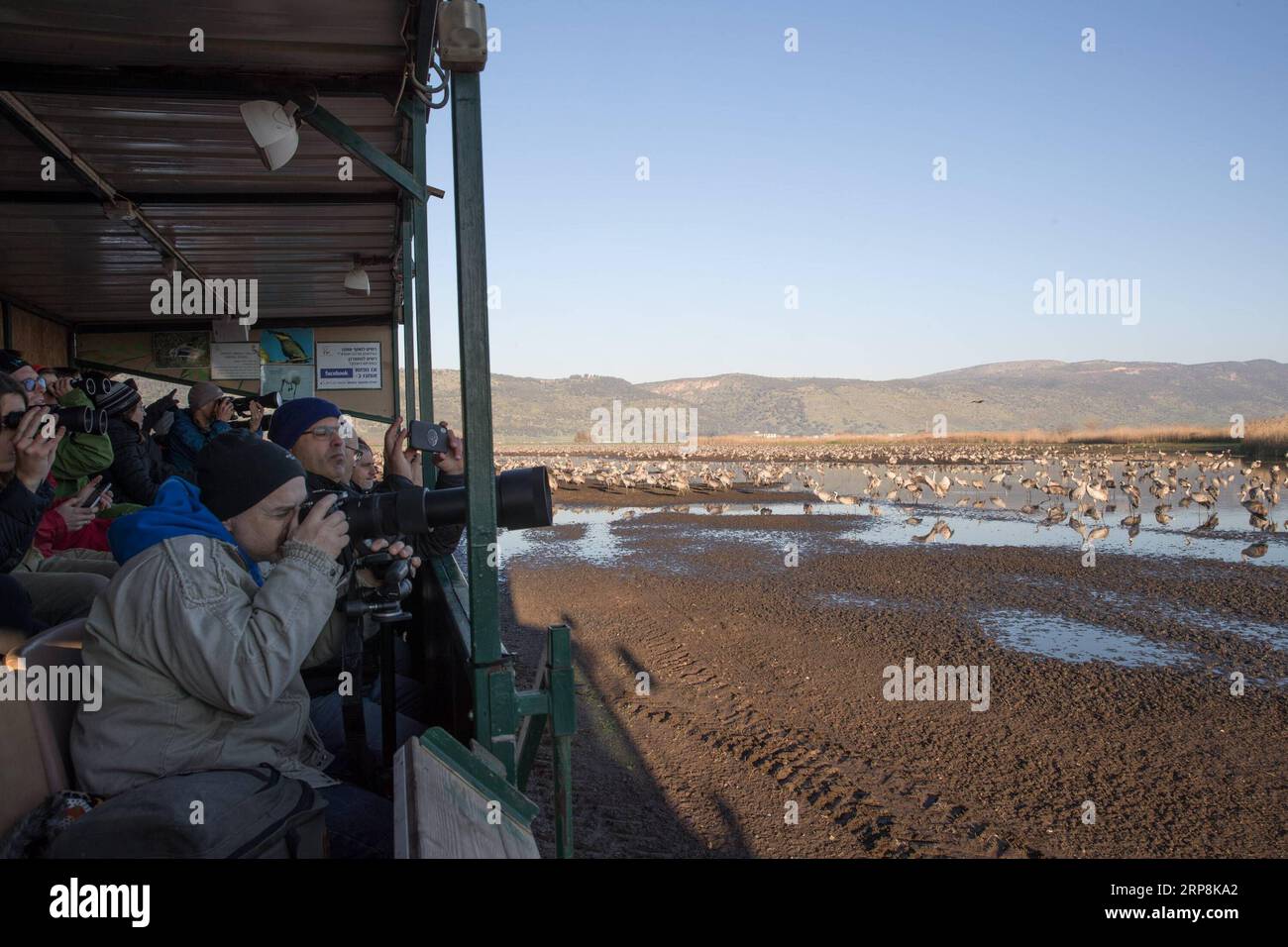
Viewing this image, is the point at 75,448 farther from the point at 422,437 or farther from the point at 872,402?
the point at 872,402

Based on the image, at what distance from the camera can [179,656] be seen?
6.04 feet

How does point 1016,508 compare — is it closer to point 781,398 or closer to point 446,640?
point 446,640

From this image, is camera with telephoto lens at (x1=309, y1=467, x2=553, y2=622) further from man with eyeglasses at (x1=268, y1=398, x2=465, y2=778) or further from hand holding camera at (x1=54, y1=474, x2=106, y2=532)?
hand holding camera at (x1=54, y1=474, x2=106, y2=532)

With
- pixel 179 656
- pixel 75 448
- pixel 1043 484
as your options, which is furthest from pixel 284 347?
pixel 1043 484

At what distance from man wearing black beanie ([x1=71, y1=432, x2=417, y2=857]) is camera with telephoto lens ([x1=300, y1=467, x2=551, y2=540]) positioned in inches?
8.5

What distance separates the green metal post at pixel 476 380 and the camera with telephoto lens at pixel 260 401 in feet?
12.2

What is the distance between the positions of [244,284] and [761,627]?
20.9 feet

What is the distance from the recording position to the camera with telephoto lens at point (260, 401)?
18.9 feet

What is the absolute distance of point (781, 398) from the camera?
538 feet

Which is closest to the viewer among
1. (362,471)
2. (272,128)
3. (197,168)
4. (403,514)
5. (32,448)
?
(403,514)

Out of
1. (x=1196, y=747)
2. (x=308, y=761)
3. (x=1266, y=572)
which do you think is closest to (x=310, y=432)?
(x=308, y=761)

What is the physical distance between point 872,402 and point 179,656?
524ft

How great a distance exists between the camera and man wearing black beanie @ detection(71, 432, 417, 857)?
1.84 metres

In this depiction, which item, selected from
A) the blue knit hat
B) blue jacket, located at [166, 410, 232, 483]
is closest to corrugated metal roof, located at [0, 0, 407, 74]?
the blue knit hat
